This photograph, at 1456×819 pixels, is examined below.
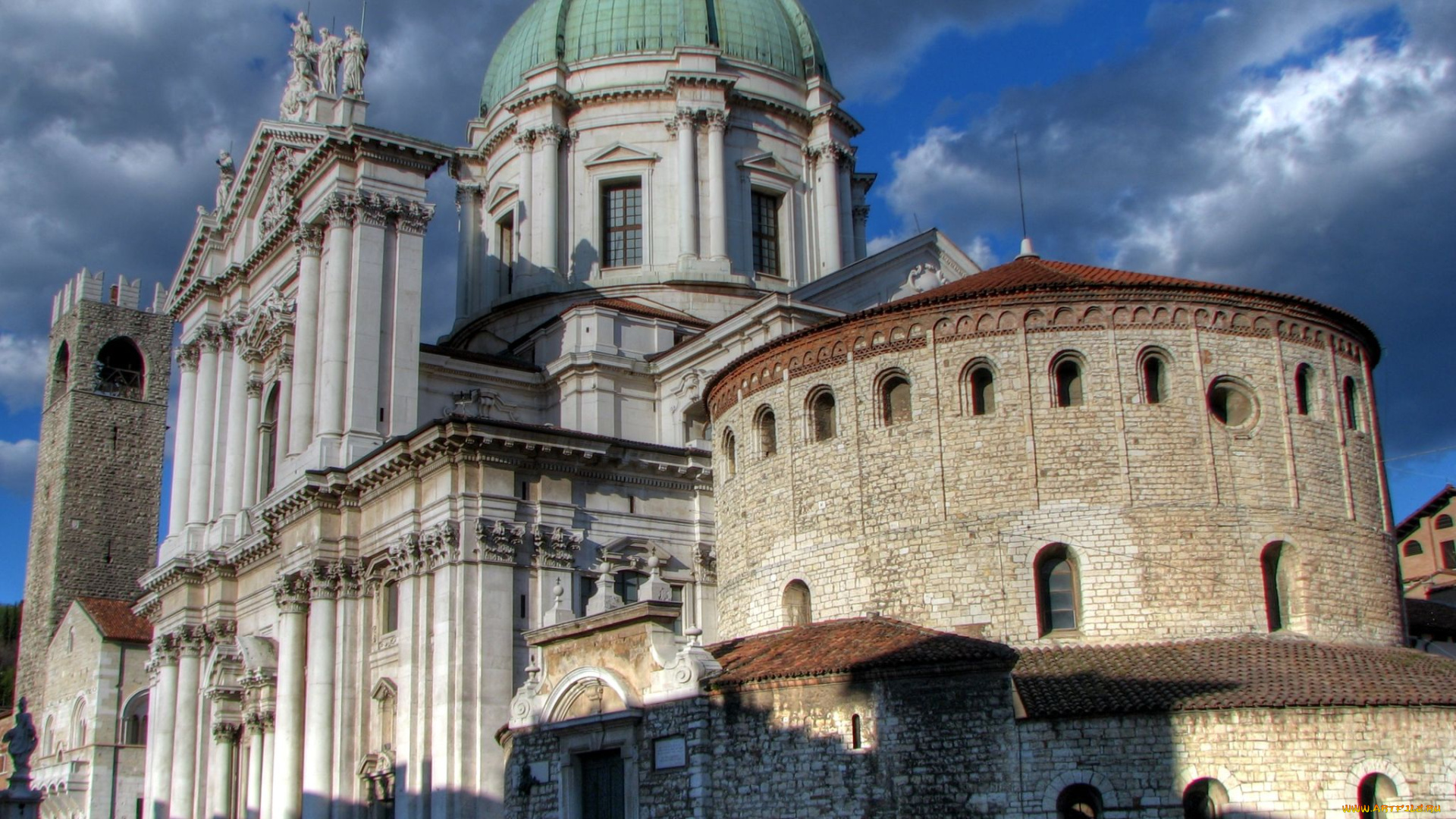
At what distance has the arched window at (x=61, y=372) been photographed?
213ft

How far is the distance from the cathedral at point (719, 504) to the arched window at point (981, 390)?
9cm

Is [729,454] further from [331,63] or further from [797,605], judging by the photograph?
[331,63]

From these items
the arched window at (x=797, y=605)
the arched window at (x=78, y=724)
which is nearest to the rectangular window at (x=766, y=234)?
the arched window at (x=797, y=605)

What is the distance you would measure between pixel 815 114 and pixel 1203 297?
22.5 metres

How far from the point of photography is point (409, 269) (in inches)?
1346

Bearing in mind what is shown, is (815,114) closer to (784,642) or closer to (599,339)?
(599,339)

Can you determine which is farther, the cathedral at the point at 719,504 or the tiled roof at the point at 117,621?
the tiled roof at the point at 117,621

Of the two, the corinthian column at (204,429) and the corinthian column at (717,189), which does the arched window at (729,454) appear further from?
the corinthian column at (204,429)

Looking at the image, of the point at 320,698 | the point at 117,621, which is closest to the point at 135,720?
the point at 117,621

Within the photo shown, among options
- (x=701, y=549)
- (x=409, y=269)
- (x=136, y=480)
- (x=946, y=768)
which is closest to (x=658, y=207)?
(x=409, y=269)

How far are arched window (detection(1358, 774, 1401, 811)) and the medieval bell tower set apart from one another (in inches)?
2038

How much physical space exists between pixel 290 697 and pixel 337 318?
8.20 meters

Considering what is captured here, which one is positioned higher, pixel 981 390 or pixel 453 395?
pixel 453 395

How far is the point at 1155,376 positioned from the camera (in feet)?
79.0
